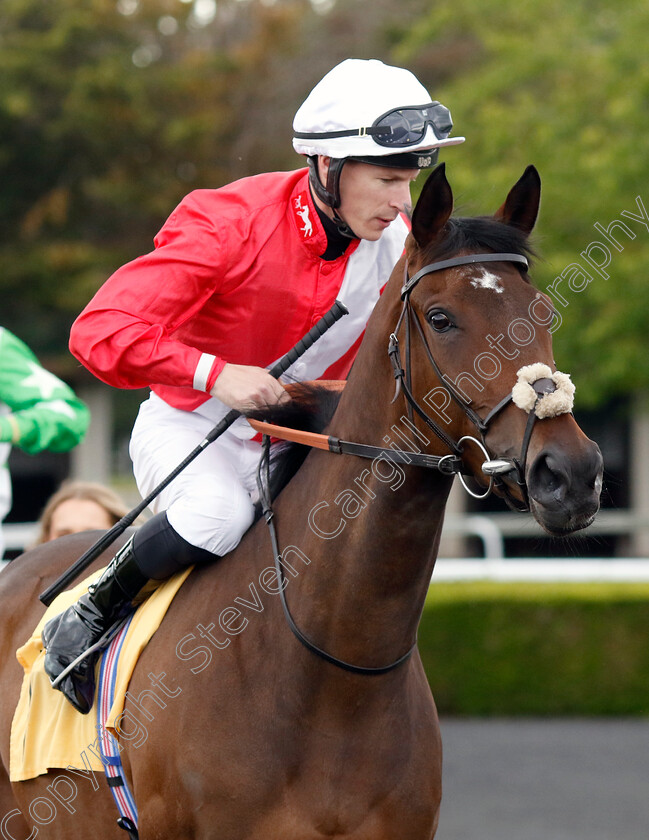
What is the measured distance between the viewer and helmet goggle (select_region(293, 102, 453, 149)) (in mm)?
2768

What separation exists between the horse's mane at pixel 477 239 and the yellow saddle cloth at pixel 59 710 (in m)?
1.13

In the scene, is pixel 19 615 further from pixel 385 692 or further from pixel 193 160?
pixel 193 160

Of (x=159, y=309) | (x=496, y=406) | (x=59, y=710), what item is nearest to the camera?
(x=496, y=406)

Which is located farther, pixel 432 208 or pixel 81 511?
pixel 81 511

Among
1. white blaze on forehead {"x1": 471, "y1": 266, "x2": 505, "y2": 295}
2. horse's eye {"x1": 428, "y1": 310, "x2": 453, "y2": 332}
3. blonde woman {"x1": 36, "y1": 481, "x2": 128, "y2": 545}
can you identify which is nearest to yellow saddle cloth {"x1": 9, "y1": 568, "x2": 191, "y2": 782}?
horse's eye {"x1": 428, "y1": 310, "x2": 453, "y2": 332}

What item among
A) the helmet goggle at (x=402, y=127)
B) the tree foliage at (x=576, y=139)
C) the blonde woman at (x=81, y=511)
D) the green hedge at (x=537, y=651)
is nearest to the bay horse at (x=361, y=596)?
the helmet goggle at (x=402, y=127)

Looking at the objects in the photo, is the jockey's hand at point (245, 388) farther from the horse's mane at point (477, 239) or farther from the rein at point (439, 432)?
the horse's mane at point (477, 239)

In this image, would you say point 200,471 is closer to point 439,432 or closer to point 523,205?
point 439,432

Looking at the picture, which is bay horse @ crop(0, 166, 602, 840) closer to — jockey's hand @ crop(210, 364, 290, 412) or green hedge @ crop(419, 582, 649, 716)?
jockey's hand @ crop(210, 364, 290, 412)

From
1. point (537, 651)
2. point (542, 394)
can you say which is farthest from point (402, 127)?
point (537, 651)

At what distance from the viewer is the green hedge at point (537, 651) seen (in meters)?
8.91

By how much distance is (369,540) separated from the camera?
261 cm

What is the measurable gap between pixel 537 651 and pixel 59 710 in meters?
6.30

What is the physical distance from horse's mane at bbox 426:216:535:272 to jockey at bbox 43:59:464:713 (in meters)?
0.33
